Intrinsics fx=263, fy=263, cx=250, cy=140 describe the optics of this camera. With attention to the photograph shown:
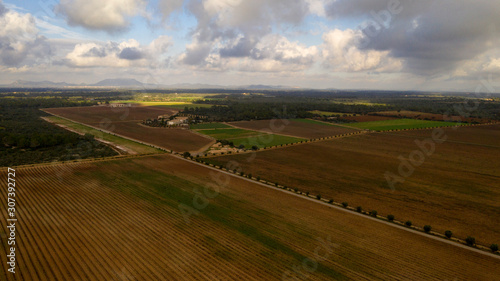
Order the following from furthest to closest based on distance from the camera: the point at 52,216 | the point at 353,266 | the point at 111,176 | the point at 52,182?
1. the point at 111,176
2. the point at 52,182
3. the point at 52,216
4. the point at 353,266

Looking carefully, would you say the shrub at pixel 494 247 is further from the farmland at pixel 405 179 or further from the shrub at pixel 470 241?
the farmland at pixel 405 179

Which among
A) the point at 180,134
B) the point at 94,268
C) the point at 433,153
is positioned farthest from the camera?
the point at 180,134

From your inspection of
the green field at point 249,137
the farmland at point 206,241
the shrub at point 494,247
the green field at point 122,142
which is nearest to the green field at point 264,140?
the green field at point 249,137

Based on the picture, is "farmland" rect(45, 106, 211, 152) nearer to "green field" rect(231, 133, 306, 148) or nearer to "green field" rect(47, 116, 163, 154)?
"green field" rect(47, 116, 163, 154)

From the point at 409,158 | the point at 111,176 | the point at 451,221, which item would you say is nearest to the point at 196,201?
the point at 111,176

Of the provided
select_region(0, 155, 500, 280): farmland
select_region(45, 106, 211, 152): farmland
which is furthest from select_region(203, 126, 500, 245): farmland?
select_region(45, 106, 211, 152): farmland

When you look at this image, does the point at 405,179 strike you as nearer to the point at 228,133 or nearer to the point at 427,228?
the point at 427,228

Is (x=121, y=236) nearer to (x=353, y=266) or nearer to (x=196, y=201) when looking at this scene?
(x=196, y=201)
